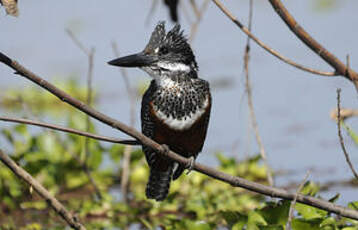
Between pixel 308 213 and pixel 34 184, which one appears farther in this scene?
pixel 308 213

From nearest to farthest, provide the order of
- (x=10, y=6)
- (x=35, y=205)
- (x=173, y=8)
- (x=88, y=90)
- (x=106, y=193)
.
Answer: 1. (x=10, y=6)
2. (x=173, y=8)
3. (x=88, y=90)
4. (x=35, y=205)
5. (x=106, y=193)

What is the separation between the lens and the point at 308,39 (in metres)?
3.15

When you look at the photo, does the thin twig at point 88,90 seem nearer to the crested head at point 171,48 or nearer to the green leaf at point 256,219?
the crested head at point 171,48

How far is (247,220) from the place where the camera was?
3.37 meters

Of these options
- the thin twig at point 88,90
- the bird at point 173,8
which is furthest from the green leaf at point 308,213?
the thin twig at point 88,90

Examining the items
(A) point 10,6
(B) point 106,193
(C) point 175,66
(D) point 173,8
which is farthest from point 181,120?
(B) point 106,193

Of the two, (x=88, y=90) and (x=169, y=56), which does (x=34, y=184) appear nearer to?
(x=169, y=56)

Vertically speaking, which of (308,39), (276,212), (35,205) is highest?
(308,39)

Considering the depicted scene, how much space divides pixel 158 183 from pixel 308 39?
1.19m

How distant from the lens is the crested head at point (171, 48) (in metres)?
3.46

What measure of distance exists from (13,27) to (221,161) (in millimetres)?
3954

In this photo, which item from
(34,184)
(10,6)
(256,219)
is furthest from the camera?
(256,219)

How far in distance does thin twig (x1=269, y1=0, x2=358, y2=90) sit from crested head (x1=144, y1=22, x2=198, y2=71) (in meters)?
0.57

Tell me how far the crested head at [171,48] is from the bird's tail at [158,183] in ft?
2.12
